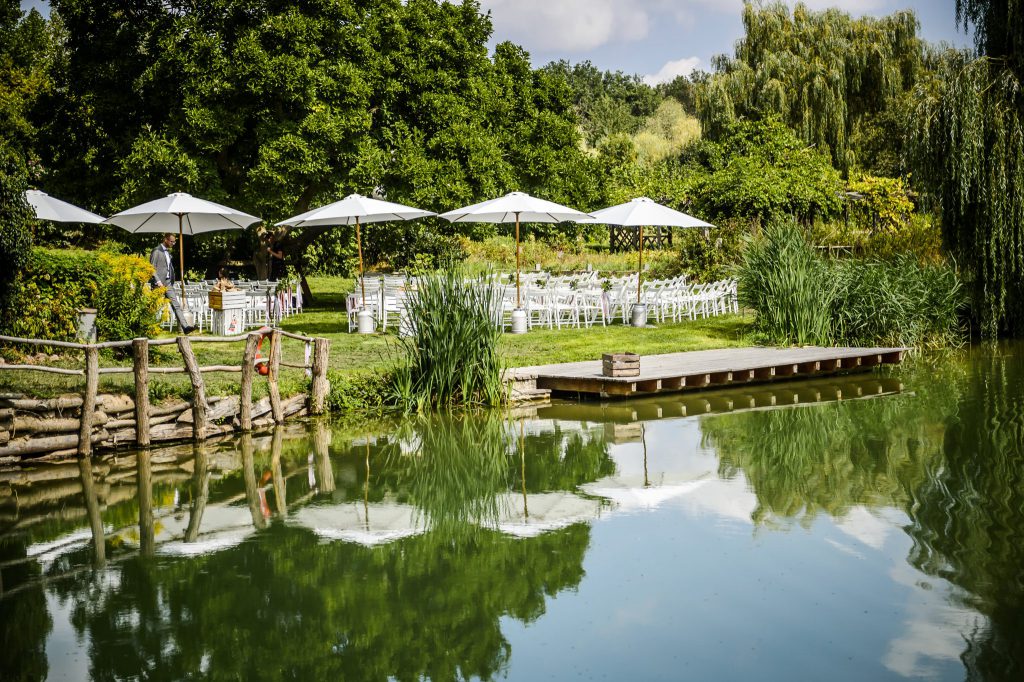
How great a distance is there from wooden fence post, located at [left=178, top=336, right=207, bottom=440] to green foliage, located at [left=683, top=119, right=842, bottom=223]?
1530cm

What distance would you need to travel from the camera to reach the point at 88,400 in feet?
30.0

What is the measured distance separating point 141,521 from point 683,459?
468 centimetres

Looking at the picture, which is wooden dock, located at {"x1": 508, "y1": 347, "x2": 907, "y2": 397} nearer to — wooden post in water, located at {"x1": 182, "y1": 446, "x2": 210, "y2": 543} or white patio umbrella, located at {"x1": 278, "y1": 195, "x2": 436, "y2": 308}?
wooden post in water, located at {"x1": 182, "y1": 446, "x2": 210, "y2": 543}

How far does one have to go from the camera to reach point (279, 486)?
8.51 metres

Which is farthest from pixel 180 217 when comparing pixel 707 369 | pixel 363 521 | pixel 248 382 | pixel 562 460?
pixel 363 521

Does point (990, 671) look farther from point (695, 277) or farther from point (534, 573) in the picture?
point (695, 277)

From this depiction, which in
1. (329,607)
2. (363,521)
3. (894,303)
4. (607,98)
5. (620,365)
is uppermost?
(607,98)

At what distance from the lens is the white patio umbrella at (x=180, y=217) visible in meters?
14.9

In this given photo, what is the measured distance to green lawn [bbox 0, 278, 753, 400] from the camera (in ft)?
33.6

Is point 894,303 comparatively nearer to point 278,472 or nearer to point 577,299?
point 577,299

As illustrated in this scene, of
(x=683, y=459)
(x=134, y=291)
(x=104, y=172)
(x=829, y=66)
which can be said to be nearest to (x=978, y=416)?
(x=683, y=459)

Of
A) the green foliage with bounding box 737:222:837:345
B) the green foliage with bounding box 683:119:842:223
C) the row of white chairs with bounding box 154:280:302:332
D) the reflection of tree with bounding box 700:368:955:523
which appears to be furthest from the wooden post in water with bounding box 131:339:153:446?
the green foliage with bounding box 683:119:842:223

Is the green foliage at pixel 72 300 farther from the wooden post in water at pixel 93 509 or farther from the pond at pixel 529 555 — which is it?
the wooden post in water at pixel 93 509

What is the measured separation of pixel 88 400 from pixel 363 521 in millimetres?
3231
